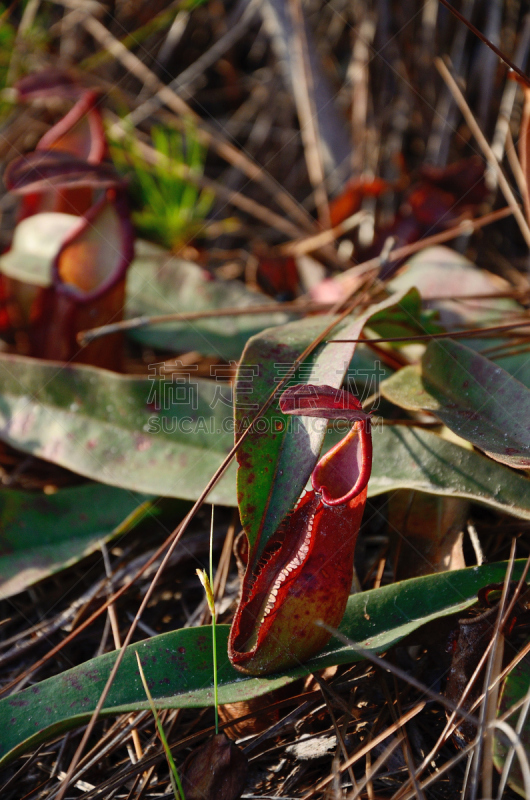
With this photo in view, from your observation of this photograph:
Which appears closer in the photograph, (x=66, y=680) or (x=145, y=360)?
(x=66, y=680)

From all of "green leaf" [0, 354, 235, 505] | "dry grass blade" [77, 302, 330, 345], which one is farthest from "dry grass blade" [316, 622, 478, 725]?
"dry grass blade" [77, 302, 330, 345]

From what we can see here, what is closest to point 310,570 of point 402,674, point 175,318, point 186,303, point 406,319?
point 402,674

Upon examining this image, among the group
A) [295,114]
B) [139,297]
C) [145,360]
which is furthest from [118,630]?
[295,114]

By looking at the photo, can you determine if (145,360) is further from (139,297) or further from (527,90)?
(527,90)

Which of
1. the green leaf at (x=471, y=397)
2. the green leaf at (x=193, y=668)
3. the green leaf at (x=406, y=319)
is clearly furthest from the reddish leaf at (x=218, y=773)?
the green leaf at (x=406, y=319)

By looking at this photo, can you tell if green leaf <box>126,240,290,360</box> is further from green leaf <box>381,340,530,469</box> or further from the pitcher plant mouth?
the pitcher plant mouth
